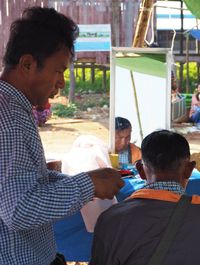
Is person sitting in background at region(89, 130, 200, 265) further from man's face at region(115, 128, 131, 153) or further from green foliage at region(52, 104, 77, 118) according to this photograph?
green foliage at region(52, 104, 77, 118)

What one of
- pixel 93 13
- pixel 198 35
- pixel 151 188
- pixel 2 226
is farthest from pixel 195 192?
pixel 93 13

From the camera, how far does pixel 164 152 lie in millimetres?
1833

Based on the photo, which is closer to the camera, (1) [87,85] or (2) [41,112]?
(2) [41,112]

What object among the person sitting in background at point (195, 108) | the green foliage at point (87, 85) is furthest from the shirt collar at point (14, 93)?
the green foliage at point (87, 85)

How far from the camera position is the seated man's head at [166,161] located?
1.80 m

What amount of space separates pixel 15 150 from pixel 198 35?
8091 mm

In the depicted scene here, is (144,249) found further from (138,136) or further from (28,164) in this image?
(138,136)

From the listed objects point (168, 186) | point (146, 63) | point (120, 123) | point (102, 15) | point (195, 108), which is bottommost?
point (195, 108)

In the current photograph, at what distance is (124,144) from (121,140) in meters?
0.04

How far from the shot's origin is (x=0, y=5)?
9539mm

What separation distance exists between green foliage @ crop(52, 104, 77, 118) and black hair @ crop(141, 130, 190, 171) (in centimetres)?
948

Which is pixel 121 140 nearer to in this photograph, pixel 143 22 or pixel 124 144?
pixel 124 144

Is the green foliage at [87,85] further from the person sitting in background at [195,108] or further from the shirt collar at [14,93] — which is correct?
the shirt collar at [14,93]

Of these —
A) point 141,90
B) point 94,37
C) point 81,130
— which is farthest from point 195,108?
point 141,90
